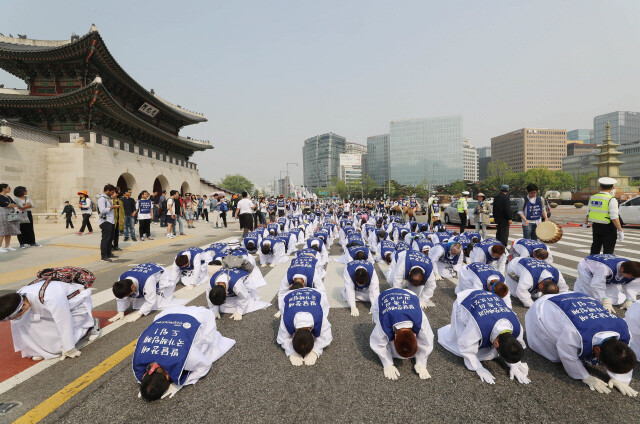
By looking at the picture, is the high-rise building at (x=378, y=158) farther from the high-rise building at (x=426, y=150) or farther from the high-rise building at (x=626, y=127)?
the high-rise building at (x=626, y=127)

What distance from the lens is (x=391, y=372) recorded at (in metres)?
3.03

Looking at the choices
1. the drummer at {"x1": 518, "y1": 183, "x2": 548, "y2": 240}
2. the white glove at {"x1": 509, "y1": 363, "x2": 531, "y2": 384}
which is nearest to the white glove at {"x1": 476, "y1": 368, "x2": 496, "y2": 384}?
the white glove at {"x1": 509, "y1": 363, "x2": 531, "y2": 384}

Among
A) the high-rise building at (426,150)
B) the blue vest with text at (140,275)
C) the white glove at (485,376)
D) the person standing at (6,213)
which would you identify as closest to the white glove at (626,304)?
the white glove at (485,376)

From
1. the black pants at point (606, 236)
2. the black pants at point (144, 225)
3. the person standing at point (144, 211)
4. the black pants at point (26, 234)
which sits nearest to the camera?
the black pants at point (606, 236)

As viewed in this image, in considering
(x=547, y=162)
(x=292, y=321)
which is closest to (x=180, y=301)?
(x=292, y=321)

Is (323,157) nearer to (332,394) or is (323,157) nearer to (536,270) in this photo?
(536,270)

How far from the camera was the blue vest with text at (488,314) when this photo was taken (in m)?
3.01

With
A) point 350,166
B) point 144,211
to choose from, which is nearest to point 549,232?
point 144,211

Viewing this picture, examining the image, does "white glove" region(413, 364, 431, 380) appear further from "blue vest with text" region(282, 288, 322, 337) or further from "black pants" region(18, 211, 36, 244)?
"black pants" region(18, 211, 36, 244)

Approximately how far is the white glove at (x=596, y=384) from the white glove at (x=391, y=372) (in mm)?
1683

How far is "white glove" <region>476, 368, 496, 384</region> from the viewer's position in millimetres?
2875

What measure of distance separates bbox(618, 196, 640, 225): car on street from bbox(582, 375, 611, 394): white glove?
15665mm

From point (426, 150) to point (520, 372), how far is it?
384 ft

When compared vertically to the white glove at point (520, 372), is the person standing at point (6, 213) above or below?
above
